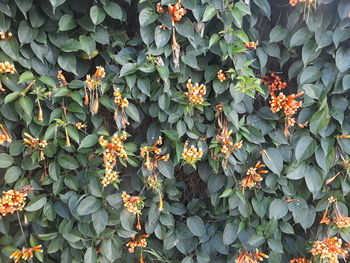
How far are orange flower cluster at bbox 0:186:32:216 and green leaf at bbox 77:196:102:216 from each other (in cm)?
27

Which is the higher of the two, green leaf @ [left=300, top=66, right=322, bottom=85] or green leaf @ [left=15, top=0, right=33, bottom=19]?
green leaf @ [left=15, top=0, right=33, bottom=19]

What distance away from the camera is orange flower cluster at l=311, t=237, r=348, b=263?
163cm

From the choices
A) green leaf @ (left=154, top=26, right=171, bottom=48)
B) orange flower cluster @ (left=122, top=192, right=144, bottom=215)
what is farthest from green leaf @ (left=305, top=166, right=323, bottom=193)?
green leaf @ (left=154, top=26, right=171, bottom=48)

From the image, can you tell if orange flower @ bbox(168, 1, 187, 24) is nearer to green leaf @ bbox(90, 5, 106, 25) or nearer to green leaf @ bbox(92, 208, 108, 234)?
green leaf @ bbox(90, 5, 106, 25)

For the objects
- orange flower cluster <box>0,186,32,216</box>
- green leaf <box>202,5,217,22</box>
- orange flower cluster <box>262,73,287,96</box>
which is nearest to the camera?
green leaf <box>202,5,217,22</box>

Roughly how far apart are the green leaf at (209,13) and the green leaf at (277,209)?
3.26ft

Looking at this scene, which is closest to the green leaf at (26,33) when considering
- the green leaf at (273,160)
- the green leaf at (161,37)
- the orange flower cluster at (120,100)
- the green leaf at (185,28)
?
the orange flower cluster at (120,100)

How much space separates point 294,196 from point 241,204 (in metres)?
0.29

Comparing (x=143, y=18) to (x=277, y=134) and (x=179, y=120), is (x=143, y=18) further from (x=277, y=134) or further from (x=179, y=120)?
(x=277, y=134)

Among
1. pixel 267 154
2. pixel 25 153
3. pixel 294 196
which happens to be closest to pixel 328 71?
pixel 267 154

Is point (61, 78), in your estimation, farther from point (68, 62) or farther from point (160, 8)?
point (160, 8)

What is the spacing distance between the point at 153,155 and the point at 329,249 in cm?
100

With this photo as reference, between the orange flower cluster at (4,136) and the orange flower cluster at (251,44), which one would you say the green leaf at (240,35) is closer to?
the orange flower cluster at (251,44)

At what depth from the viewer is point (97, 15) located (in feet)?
4.94
